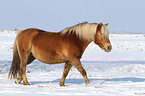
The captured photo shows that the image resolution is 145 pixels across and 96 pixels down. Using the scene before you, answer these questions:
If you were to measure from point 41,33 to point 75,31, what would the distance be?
96 centimetres

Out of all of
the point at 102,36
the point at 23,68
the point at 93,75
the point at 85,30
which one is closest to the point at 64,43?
the point at 85,30

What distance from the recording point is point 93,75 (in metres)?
9.61

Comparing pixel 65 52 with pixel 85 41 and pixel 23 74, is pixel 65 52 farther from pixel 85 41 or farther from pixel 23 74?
pixel 23 74

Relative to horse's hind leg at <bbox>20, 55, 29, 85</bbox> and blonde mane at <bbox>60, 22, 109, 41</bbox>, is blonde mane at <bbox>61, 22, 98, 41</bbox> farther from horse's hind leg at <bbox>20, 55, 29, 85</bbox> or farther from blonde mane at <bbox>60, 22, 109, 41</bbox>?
horse's hind leg at <bbox>20, 55, 29, 85</bbox>

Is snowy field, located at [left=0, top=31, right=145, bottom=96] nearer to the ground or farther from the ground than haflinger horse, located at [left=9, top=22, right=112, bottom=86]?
nearer to the ground

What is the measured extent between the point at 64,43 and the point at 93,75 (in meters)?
3.38

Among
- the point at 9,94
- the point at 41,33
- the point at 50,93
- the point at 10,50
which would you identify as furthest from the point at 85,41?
the point at 10,50

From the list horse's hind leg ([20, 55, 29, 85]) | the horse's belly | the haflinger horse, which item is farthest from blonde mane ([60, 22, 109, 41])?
horse's hind leg ([20, 55, 29, 85])

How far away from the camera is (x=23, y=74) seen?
714 cm

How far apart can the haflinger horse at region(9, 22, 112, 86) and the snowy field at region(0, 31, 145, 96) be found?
64 cm

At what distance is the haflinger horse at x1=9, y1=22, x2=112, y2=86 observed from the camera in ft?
21.3

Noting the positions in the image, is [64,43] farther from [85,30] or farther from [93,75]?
[93,75]

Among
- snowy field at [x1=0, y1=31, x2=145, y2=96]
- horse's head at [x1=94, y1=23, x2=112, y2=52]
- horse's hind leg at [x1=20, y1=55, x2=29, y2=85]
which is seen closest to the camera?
snowy field at [x1=0, y1=31, x2=145, y2=96]

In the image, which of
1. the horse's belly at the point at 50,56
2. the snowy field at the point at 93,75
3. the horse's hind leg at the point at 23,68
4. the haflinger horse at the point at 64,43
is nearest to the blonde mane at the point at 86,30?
the haflinger horse at the point at 64,43
